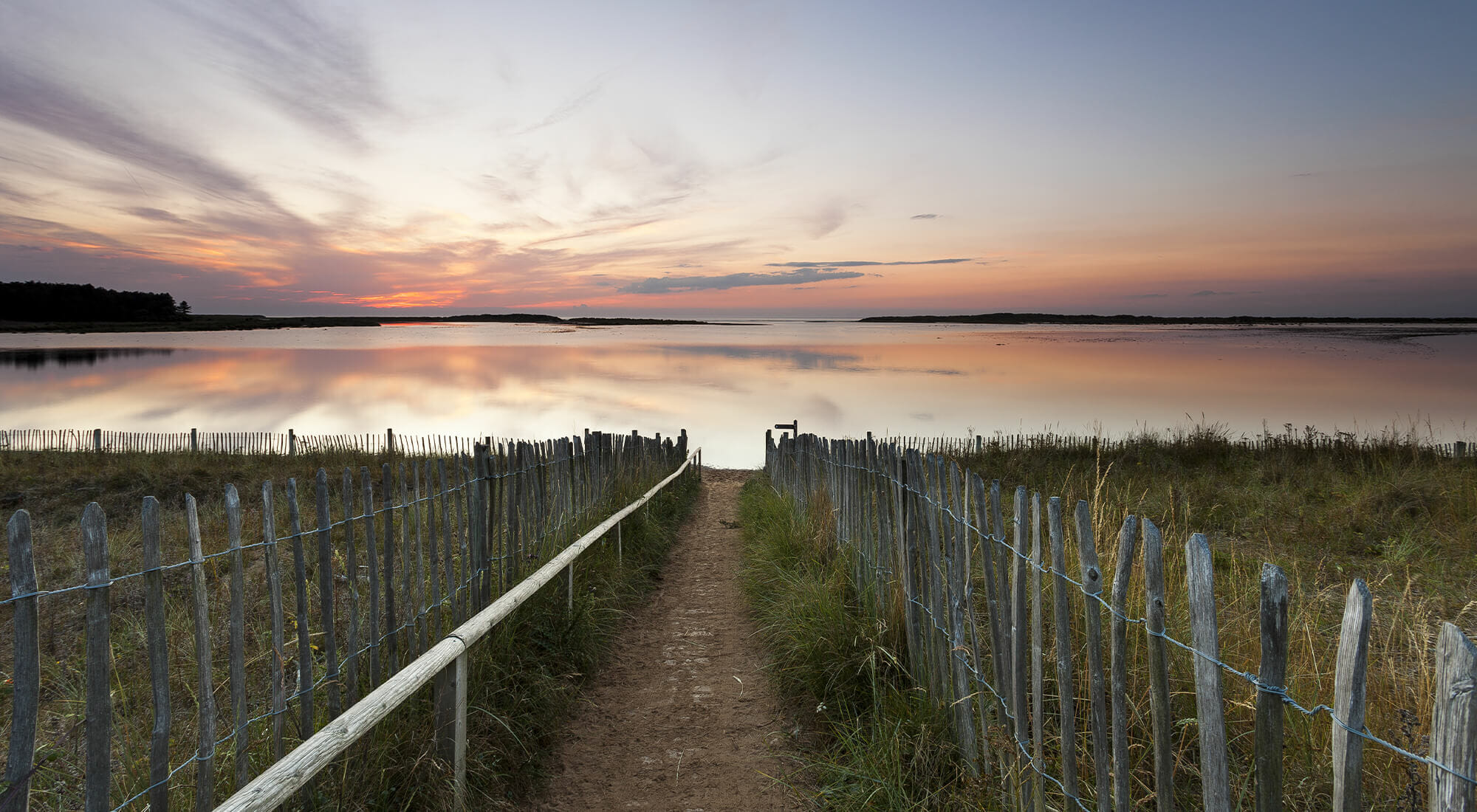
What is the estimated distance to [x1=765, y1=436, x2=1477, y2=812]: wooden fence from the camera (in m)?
1.36

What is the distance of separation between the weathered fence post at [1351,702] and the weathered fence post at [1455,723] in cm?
10

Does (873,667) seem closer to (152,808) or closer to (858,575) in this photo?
(858,575)

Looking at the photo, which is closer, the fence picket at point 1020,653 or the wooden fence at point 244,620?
the wooden fence at point 244,620

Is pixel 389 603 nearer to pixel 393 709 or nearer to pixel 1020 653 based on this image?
pixel 393 709

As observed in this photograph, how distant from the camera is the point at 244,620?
145 inches

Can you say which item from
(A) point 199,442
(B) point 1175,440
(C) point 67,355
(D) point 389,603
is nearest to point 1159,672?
(D) point 389,603

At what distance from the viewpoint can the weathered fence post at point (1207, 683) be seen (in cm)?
174

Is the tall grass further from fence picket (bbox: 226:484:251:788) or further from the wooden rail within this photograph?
fence picket (bbox: 226:484:251:788)

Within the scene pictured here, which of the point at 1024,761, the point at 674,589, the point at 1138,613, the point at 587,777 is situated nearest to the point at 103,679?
the point at 587,777

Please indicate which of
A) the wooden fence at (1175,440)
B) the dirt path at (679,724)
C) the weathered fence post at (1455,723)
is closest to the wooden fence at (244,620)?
the dirt path at (679,724)

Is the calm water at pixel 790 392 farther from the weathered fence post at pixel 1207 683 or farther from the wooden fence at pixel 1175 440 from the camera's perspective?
the weathered fence post at pixel 1207 683

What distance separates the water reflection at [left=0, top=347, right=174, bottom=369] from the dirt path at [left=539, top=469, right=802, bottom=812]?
92.7 metres

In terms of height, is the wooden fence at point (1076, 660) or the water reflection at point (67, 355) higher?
the water reflection at point (67, 355)

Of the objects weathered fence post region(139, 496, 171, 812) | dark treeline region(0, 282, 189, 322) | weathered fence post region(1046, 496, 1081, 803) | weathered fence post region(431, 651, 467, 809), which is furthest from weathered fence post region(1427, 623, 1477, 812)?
dark treeline region(0, 282, 189, 322)
